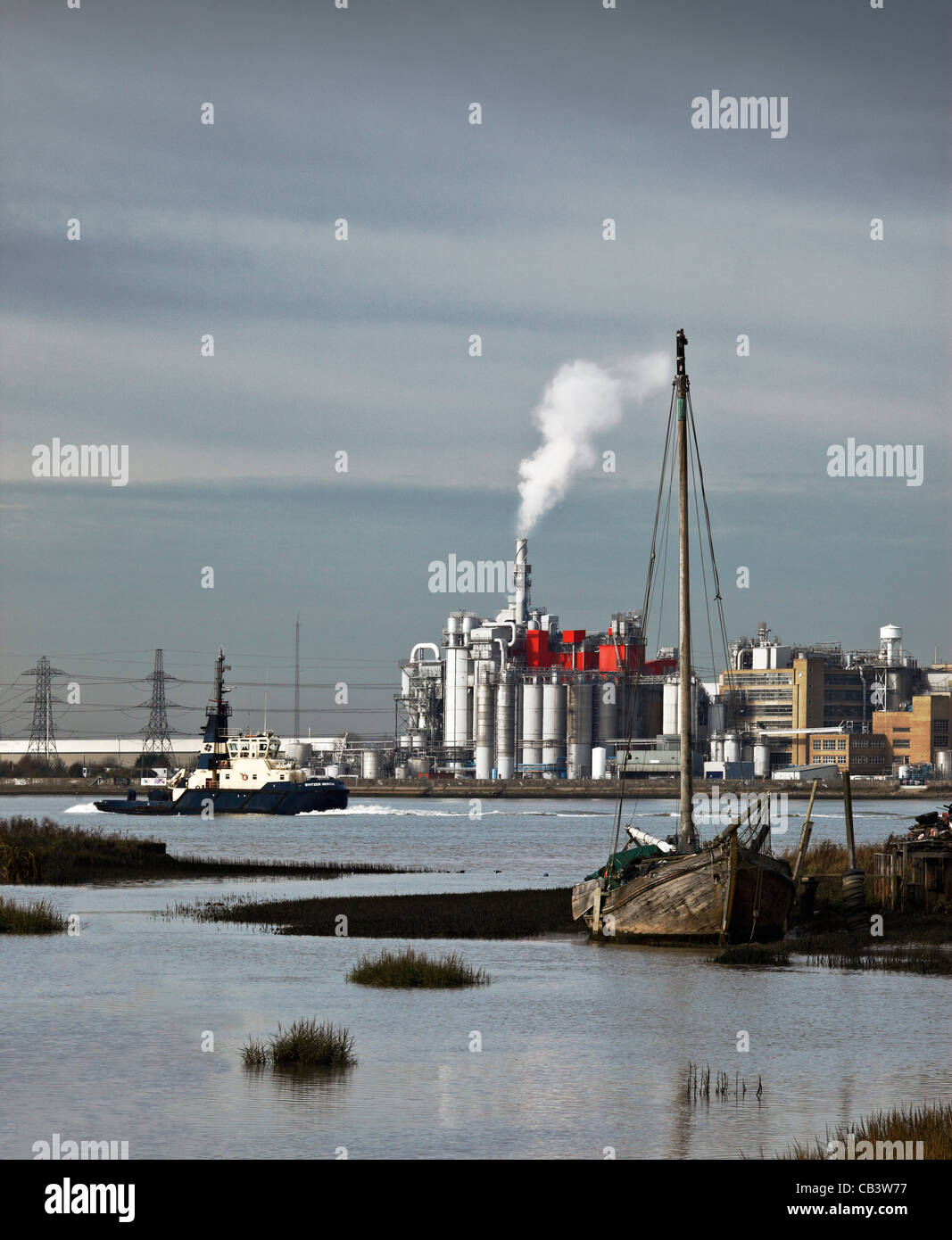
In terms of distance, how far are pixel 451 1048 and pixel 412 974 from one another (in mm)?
7119

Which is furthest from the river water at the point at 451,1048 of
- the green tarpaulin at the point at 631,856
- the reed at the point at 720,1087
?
the green tarpaulin at the point at 631,856

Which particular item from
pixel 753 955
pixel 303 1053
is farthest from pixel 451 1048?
pixel 753 955

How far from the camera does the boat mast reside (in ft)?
120

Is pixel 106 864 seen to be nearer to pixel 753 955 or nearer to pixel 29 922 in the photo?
pixel 29 922

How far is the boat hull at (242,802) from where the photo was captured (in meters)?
127

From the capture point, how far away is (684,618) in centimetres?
3881

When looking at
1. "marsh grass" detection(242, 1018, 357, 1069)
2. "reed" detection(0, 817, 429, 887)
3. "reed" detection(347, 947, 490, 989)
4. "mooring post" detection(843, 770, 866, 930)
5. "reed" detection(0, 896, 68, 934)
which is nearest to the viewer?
"marsh grass" detection(242, 1018, 357, 1069)

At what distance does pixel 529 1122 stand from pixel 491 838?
88.1 meters

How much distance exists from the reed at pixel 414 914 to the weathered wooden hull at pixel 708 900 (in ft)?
14.5

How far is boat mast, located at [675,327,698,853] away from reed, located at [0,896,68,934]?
16.4 meters

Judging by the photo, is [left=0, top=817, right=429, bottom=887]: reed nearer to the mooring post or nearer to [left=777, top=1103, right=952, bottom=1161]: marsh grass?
the mooring post

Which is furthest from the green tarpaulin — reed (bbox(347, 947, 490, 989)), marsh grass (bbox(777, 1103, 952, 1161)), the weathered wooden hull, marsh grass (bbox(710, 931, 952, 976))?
marsh grass (bbox(777, 1103, 952, 1161))
